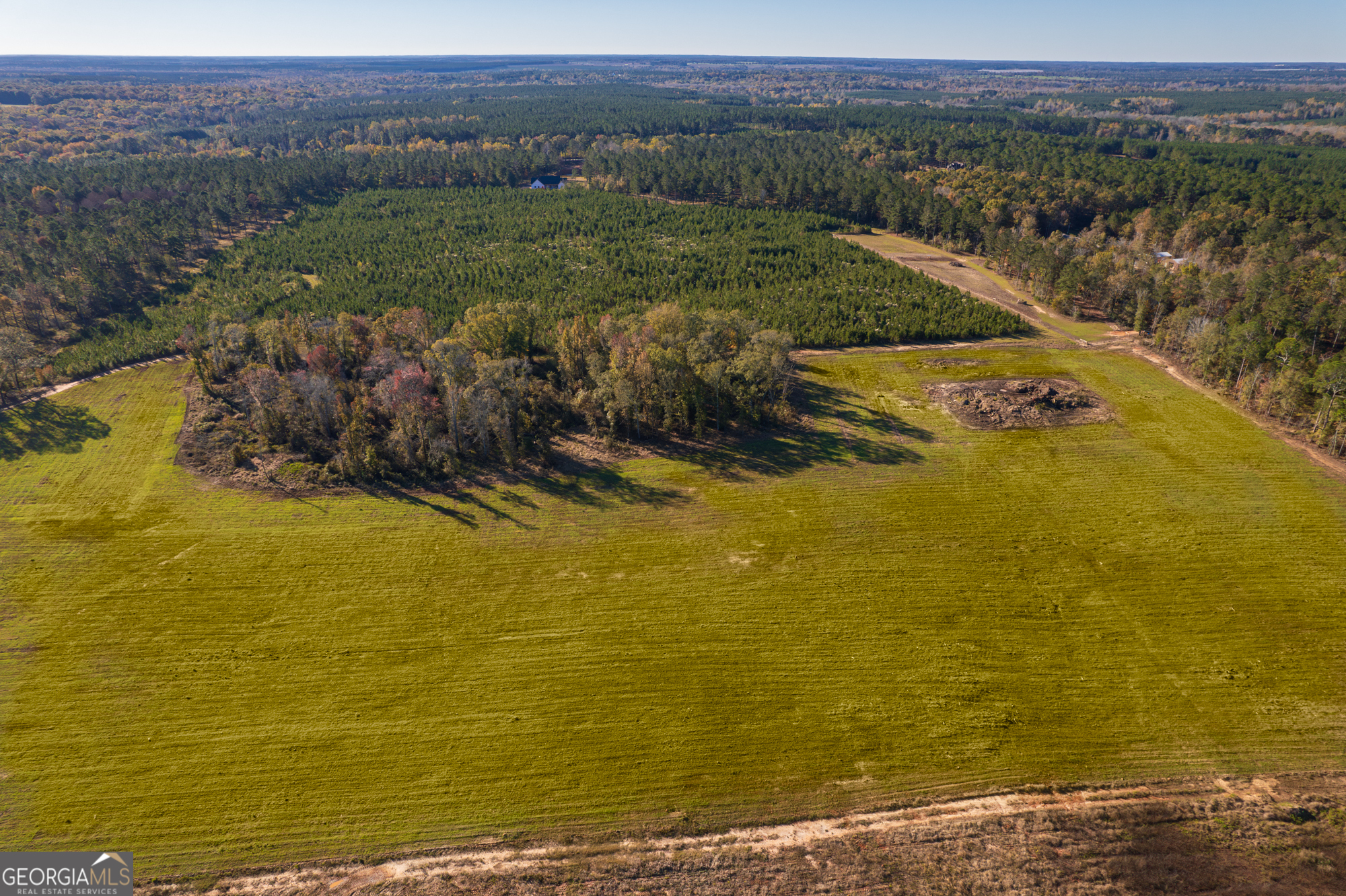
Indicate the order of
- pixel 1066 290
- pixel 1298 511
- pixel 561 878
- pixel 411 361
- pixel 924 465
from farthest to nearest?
pixel 1066 290
pixel 411 361
pixel 924 465
pixel 1298 511
pixel 561 878

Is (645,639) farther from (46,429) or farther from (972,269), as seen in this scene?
(972,269)

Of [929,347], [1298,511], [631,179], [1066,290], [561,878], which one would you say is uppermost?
[631,179]

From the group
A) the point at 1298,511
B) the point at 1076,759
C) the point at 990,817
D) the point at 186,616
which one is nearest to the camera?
the point at 990,817

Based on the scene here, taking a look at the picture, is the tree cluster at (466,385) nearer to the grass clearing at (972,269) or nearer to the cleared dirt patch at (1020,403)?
the cleared dirt patch at (1020,403)

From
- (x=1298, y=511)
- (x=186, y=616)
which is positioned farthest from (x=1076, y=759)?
(x=186, y=616)

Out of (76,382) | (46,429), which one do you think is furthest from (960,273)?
(76,382)

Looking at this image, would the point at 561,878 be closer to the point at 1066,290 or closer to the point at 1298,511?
the point at 1298,511

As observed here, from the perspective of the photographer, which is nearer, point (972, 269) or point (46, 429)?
point (46, 429)
